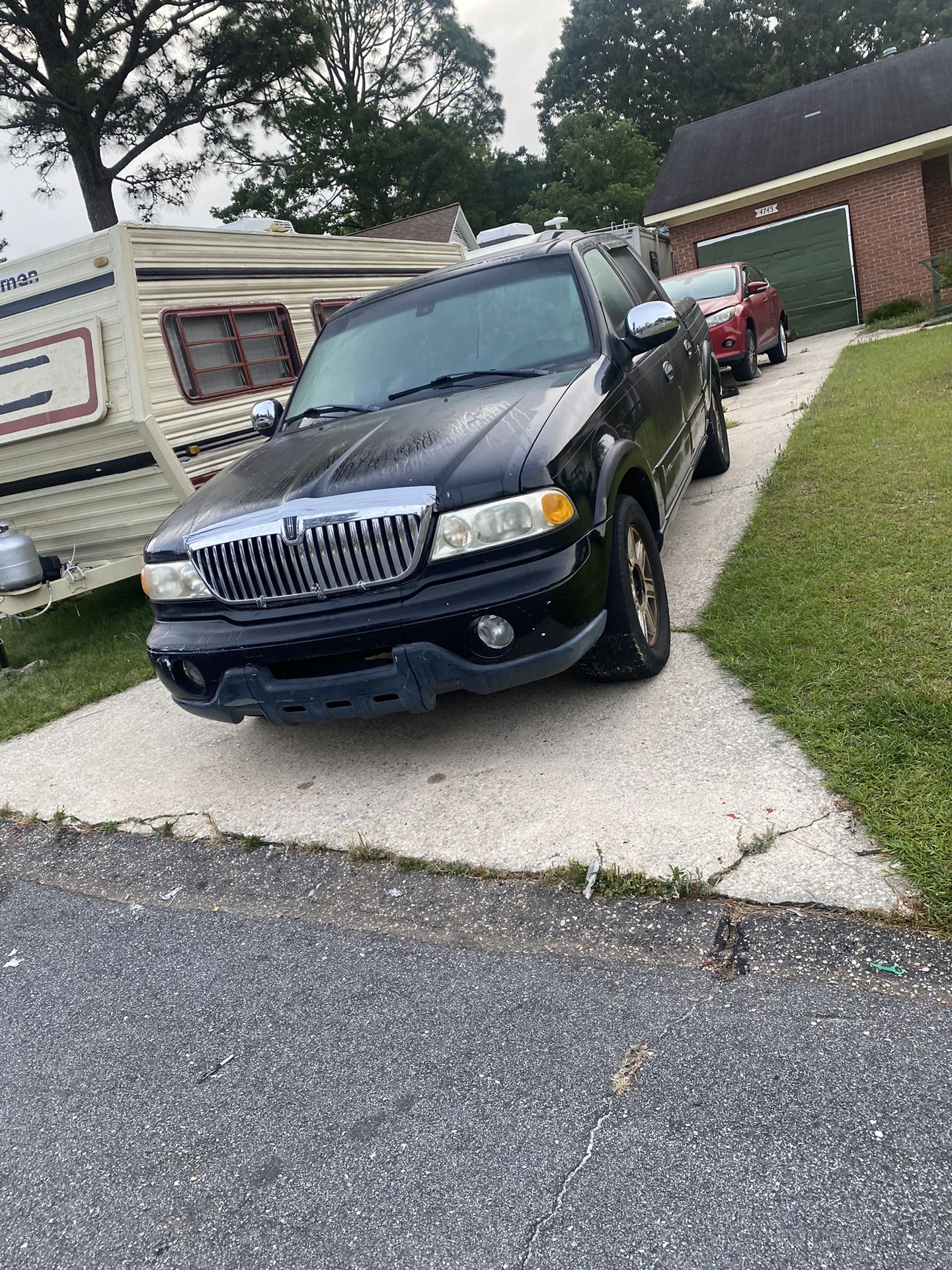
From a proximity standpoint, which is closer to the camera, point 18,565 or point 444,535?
point 444,535

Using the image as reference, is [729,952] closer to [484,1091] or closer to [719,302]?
[484,1091]

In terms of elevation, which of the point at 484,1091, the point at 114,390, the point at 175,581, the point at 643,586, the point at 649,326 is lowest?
the point at 484,1091

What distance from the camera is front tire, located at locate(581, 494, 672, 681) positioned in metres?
3.67

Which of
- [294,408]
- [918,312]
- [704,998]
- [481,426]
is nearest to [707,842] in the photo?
[704,998]

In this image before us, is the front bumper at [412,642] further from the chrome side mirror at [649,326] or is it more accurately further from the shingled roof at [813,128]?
the shingled roof at [813,128]

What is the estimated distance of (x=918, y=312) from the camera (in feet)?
51.9

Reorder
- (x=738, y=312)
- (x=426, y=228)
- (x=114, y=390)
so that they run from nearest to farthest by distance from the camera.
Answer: (x=114, y=390) < (x=738, y=312) < (x=426, y=228)

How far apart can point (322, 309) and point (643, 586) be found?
19.9 feet

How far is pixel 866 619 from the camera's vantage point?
3938 millimetres

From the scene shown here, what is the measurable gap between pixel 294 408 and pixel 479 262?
123 cm

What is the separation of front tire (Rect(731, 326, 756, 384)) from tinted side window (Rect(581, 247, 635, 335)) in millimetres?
7333

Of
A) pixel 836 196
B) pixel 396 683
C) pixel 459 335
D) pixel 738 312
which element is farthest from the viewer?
pixel 836 196

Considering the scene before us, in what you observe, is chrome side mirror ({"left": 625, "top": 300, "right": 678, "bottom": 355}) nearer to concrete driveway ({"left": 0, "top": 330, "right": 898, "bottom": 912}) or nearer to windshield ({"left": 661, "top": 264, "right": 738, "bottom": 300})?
concrete driveway ({"left": 0, "top": 330, "right": 898, "bottom": 912})

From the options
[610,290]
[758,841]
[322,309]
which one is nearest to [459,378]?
[610,290]
